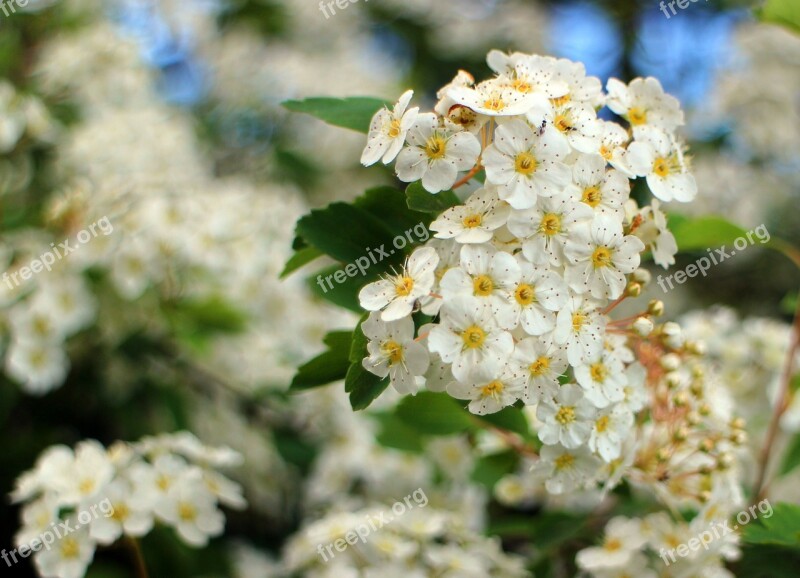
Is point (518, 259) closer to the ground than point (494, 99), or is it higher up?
closer to the ground

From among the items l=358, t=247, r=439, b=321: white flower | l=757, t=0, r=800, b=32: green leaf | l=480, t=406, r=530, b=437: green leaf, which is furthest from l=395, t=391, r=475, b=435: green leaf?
l=757, t=0, r=800, b=32: green leaf

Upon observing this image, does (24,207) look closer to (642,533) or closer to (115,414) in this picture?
(115,414)

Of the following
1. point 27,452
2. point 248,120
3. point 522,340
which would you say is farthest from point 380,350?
point 248,120

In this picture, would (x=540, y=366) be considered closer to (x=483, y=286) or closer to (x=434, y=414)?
(x=483, y=286)

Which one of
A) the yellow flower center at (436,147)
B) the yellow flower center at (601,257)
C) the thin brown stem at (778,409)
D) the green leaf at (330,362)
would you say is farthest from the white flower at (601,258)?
the thin brown stem at (778,409)

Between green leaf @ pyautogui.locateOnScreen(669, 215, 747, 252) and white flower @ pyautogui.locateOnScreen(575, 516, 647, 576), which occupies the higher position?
green leaf @ pyautogui.locateOnScreen(669, 215, 747, 252)

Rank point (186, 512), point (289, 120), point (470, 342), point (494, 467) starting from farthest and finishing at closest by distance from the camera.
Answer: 1. point (289, 120)
2. point (494, 467)
3. point (186, 512)
4. point (470, 342)

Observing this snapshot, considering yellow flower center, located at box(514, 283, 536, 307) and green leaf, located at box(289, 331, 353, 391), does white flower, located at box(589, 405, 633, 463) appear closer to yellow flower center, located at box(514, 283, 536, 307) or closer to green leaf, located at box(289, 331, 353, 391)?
yellow flower center, located at box(514, 283, 536, 307)

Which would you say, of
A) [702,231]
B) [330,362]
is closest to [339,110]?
[330,362]
